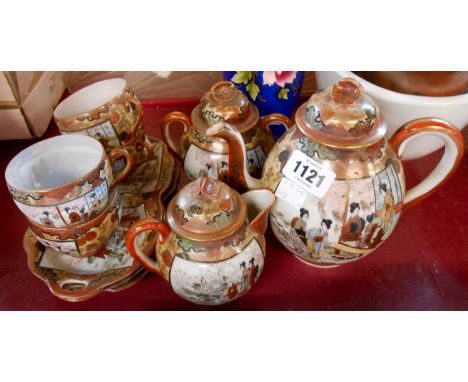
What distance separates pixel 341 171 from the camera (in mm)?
680

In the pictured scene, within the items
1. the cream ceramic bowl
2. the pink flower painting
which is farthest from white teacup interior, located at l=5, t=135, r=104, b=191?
the cream ceramic bowl

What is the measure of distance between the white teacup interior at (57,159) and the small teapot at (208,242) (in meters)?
0.20

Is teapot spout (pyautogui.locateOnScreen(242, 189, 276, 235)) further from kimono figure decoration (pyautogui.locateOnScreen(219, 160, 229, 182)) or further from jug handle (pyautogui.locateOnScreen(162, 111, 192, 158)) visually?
jug handle (pyautogui.locateOnScreen(162, 111, 192, 158))

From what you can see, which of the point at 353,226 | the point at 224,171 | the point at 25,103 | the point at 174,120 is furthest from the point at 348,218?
the point at 25,103

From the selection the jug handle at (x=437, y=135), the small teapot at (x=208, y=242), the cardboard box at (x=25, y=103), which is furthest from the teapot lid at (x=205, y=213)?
the cardboard box at (x=25, y=103)

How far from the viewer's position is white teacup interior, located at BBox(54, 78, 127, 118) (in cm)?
94

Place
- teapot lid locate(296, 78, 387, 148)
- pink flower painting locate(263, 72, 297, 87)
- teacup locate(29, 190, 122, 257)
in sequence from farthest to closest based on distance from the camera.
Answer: pink flower painting locate(263, 72, 297, 87)
teacup locate(29, 190, 122, 257)
teapot lid locate(296, 78, 387, 148)

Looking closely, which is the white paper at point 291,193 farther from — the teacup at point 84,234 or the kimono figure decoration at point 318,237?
the teacup at point 84,234

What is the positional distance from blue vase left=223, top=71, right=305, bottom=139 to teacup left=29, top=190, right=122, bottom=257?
442mm

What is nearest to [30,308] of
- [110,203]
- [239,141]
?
[110,203]

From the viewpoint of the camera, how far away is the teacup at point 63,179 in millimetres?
711

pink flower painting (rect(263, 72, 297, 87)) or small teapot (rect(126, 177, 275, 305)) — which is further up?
pink flower painting (rect(263, 72, 297, 87))

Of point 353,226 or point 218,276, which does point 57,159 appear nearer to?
point 218,276

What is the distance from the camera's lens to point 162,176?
102cm
